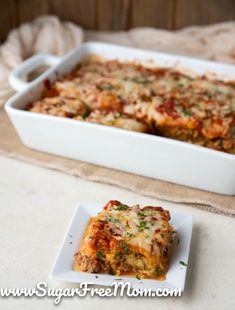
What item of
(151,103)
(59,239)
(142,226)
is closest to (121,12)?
(151,103)

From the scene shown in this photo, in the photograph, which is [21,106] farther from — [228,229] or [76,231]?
[228,229]

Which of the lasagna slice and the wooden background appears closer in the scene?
the lasagna slice

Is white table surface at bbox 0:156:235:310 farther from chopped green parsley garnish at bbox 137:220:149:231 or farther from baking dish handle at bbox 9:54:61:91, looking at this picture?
baking dish handle at bbox 9:54:61:91

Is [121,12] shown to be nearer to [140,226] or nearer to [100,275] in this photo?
[140,226]

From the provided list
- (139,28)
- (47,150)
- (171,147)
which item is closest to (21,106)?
(47,150)

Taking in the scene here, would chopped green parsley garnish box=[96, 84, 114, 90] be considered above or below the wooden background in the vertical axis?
above

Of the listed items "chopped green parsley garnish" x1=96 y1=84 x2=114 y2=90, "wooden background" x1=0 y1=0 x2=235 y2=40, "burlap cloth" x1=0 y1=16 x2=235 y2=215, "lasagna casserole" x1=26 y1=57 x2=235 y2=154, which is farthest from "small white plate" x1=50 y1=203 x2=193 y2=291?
"wooden background" x1=0 y1=0 x2=235 y2=40

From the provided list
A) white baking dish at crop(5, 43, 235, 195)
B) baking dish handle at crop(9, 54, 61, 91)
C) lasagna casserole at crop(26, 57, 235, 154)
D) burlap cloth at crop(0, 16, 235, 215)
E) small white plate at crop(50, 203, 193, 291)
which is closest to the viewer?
small white plate at crop(50, 203, 193, 291)
